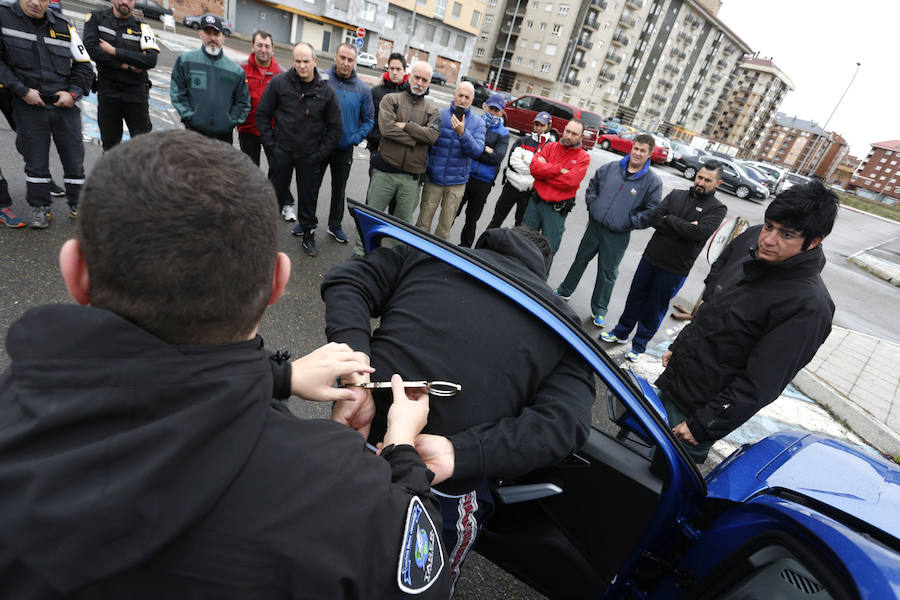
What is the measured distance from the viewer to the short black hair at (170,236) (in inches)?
27.3

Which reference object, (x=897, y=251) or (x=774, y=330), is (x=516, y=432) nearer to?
(x=774, y=330)

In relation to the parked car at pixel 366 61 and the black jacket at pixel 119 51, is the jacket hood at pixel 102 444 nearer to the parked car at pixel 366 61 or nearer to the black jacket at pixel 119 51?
the black jacket at pixel 119 51

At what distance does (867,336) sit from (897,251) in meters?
13.7

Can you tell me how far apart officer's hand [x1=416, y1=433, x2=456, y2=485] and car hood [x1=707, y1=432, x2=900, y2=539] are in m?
1.04

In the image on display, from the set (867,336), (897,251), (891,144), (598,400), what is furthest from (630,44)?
Result: (891,144)

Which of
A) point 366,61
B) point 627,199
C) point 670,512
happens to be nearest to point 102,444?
point 670,512

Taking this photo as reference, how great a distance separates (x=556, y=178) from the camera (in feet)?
17.3

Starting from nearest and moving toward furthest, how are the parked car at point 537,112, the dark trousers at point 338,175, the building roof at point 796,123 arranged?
the dark trousers at point 338,175
the parked car at point 537,112
the building roof at point 796,123

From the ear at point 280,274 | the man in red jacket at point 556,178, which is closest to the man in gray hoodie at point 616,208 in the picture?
the man in red jacket at point 556,178

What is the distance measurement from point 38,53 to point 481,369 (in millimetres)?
5071

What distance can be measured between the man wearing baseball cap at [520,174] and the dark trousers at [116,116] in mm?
4263

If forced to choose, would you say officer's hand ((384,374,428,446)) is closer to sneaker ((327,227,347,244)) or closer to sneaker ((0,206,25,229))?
sneaker ((327,227,347,244))

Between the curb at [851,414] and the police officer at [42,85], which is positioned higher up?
the police officer at [42,85]

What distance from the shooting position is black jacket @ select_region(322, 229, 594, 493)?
1.36 metres
